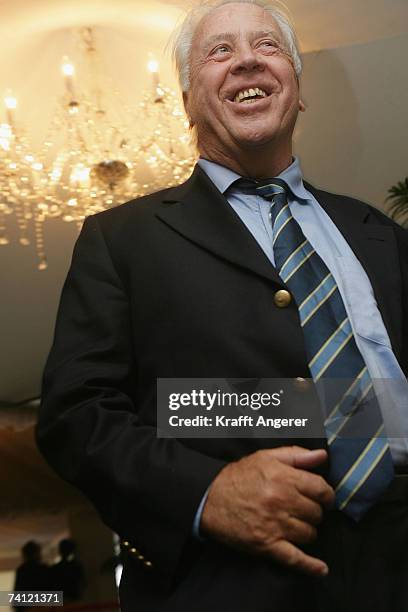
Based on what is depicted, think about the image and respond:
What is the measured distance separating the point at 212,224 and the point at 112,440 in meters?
0.44

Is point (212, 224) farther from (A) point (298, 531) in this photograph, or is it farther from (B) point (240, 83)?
(A) point (298, 531)

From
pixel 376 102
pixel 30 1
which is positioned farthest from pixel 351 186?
pixel 30 1

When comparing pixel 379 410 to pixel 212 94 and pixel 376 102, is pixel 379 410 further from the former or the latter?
pixel 376 102

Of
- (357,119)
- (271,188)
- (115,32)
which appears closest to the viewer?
(271,188)

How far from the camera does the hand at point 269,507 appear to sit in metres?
1.04

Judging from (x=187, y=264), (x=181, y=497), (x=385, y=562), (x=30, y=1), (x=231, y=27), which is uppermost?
(x=30, y=1)

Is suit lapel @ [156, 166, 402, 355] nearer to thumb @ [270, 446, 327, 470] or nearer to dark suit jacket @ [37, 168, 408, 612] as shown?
dark suit jacket @ [37, 168, 408, 612]

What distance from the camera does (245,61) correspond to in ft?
5.06

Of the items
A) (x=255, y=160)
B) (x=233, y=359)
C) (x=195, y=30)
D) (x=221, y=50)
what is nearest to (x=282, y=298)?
(x=233, y=359)

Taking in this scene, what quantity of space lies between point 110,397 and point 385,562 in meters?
0.49

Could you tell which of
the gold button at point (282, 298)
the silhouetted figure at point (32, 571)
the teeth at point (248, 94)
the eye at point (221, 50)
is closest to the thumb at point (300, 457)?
the gold button at point (282, 298)

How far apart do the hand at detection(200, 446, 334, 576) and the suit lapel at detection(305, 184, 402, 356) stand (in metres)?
0.35

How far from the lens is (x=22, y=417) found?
19.5 feet

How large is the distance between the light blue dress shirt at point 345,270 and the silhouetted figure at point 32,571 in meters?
3.25
